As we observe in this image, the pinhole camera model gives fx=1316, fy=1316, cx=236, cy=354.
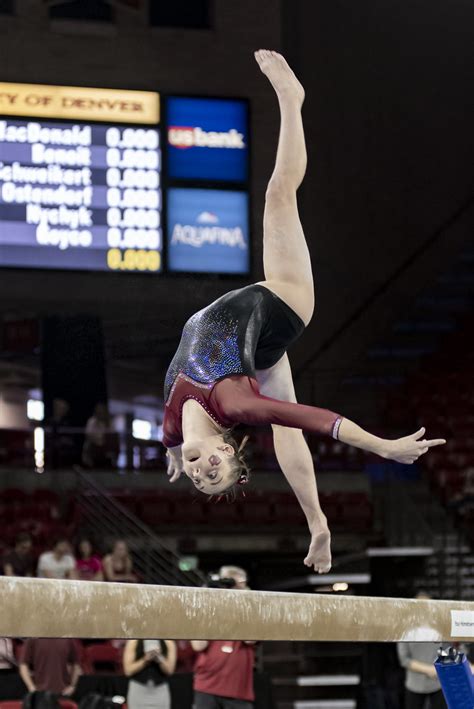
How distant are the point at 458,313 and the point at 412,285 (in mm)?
622

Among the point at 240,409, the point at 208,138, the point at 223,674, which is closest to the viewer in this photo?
the point at 240,409

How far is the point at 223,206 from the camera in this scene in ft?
31.5

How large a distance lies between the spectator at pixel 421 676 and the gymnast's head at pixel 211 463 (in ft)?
11.2

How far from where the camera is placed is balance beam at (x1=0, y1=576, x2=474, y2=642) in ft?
11.2

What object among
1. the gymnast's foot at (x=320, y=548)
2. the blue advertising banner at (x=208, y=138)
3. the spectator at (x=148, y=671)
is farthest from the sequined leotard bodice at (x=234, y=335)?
the blue advertising banner at (x=208, y=138)

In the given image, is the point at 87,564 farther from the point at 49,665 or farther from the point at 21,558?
the point at 49,665

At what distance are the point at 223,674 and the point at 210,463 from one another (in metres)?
2.85

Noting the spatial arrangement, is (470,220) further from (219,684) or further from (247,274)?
(219,684)

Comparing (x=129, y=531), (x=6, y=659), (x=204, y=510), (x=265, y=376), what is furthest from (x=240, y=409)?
(x=129, y=531)

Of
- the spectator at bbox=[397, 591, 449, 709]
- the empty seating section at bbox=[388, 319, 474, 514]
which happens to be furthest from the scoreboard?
the spectator at bbox=[397, 591, 449, 709]

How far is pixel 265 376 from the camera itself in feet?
15.6

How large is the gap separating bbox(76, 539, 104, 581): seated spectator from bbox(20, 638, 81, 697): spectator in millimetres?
998

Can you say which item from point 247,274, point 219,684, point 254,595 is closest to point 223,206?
point 247,274

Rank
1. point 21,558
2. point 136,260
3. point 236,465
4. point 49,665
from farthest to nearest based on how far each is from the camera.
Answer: point 136,260 → point 21,558 → point 49,665 → point 236,465
